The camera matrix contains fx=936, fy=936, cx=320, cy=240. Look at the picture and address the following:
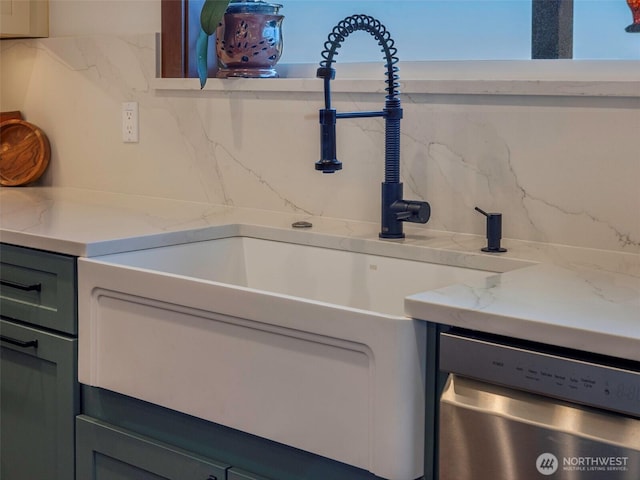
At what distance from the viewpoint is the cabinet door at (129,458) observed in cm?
169

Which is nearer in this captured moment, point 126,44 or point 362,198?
point 362,198

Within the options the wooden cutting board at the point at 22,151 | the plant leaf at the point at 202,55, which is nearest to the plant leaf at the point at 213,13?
the plant leaf at the point at 202,55

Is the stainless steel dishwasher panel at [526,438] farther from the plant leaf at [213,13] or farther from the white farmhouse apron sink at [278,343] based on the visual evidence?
the plant leaf at [213,13]

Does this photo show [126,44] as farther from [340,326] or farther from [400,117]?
[340,326]

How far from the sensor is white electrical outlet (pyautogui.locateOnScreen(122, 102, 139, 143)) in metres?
2.70

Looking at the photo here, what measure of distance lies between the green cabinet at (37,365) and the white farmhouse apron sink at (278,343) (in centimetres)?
7

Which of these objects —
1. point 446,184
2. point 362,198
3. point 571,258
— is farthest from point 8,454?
point 571,258

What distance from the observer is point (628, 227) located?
5.81ft

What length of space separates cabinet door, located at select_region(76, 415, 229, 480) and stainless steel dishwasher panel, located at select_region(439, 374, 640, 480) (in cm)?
51

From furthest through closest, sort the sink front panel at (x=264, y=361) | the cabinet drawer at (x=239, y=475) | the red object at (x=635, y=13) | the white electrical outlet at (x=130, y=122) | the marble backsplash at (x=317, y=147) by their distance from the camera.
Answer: the white electrical outlet at (x=130, y=122)
the red object at (x=635, y=13)
the marble backsplash at (x=317, y=147)
the cabinet drawer at (x=239, y=475)
the sink front panel at (x=264, y=361)

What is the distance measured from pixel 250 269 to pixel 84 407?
0.51 metres

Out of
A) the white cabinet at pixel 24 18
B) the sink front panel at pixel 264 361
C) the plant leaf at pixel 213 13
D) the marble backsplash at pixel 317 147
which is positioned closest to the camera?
the sink front panel at pixel 264 361

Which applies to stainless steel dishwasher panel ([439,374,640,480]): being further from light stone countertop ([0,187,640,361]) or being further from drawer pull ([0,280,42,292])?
drawer pull ([0,280,42,292])

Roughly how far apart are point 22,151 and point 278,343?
1717mm
